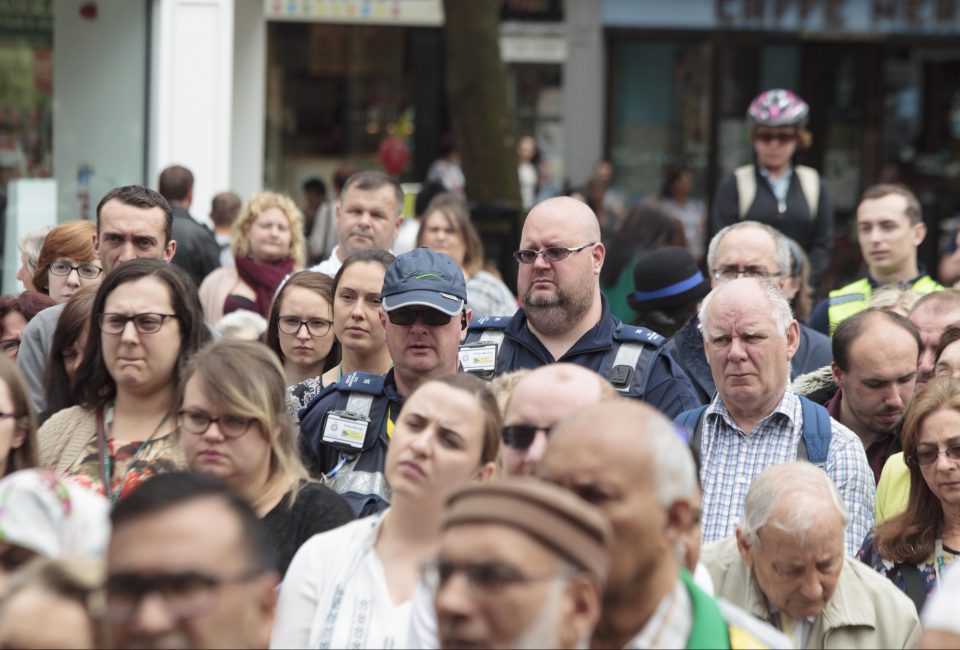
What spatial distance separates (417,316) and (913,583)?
1.95 m

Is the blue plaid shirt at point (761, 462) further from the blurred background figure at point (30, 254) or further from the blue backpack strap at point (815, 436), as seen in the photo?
the blurred background figure at point (30, 254)

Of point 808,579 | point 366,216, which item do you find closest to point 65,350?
point 366,216

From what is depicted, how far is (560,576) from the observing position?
2.90 m

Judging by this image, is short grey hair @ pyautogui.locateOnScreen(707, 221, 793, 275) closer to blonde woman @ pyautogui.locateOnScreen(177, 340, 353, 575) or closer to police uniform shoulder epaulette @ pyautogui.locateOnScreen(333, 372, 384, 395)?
police uniform shoulder epaulette @ pyautogui.locateOnScreen(333, 372, 384, 395)

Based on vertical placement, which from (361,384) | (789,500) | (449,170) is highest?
(449,170)

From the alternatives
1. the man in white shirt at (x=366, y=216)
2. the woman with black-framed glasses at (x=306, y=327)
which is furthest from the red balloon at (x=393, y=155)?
the woman with black-framed glasses at (x=306, y=327)

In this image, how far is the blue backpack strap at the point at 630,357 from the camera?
5918 mm

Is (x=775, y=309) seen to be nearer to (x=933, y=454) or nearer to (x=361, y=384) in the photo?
(x=933, y=454)

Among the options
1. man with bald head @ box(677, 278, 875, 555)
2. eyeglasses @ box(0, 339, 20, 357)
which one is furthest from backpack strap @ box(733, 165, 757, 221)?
eyeglasses @ box(0, 339, 20, 357)

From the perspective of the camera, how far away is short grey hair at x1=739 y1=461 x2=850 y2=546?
446cm

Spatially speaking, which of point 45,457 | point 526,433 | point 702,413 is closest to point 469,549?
point 526,433

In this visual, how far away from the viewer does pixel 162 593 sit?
10.1 ft

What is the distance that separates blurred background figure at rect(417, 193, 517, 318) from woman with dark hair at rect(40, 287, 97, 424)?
3045 millimetres

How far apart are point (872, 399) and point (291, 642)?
2.93m
